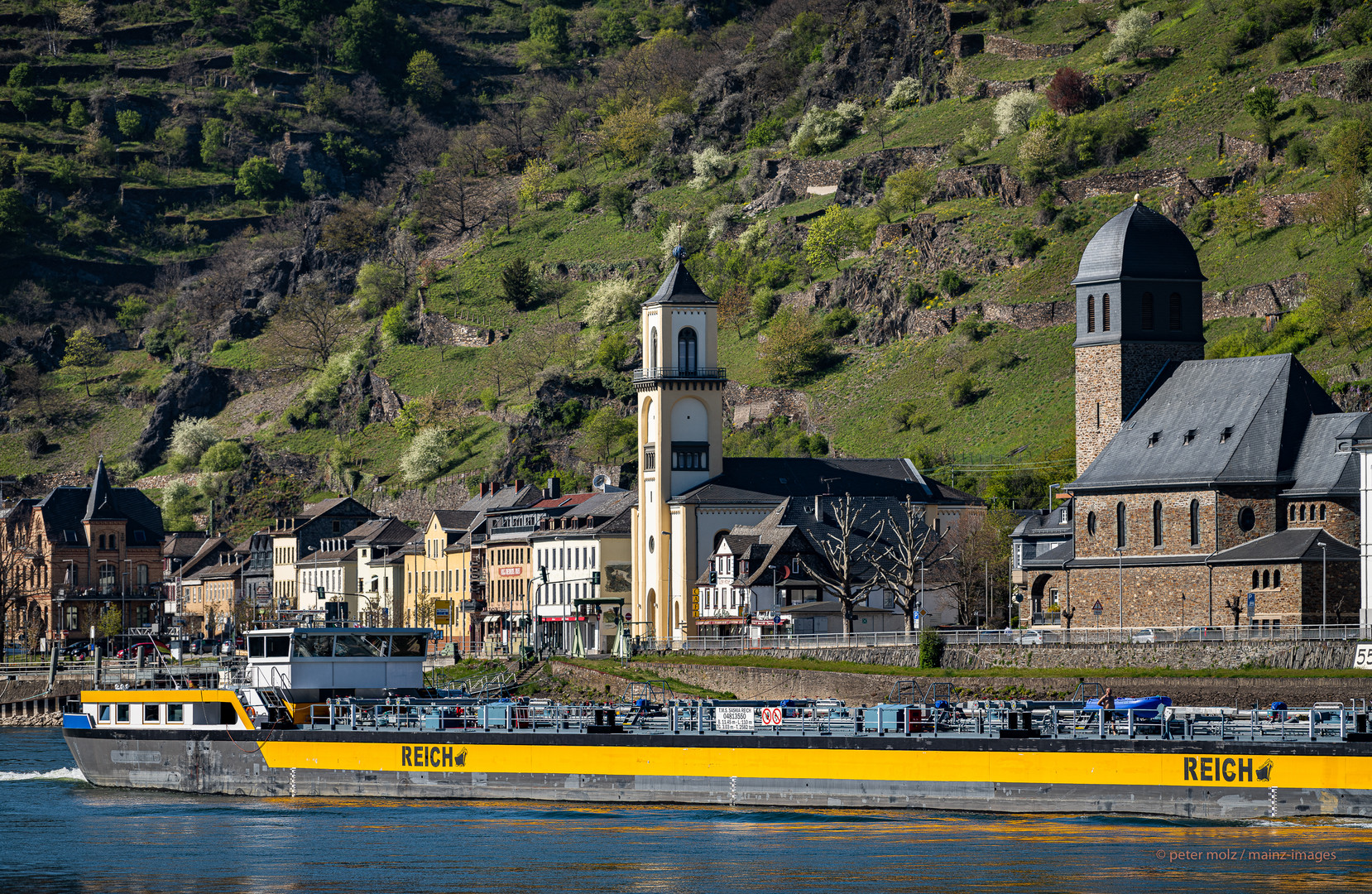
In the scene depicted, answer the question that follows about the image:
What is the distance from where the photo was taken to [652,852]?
4619 cm

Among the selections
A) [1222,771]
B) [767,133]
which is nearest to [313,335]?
[767,133]

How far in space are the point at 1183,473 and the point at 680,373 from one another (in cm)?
3691

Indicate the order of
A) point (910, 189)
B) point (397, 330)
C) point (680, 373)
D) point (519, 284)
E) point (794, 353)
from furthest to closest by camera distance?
point (397, 330) → point (519, 284) → point (910, 189) → point (794, 353) → point (680, 373)

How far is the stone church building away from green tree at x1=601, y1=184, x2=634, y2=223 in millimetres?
104880

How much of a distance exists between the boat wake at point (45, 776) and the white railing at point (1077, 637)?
29.9m

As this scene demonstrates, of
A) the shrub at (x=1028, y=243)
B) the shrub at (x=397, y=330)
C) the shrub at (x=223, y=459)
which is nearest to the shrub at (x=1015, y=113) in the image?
the shrub at (x=1028, y=243)

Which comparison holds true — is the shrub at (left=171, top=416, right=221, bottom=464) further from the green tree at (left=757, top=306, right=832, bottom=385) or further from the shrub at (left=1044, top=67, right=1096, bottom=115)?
the shrub at (left=1044, top=67, right=1096, bottom=115)

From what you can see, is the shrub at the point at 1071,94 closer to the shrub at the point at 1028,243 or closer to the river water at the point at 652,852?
the shrub at the point at 1028,243

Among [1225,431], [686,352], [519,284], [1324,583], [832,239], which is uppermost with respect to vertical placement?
[832,239]

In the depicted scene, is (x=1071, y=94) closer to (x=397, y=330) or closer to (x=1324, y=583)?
→ (x=397, y=330)

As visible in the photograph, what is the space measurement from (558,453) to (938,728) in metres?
99.1

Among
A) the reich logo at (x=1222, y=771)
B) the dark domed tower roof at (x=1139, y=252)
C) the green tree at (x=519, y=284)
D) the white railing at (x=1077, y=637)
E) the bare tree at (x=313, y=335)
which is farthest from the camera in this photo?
the bare tree at (x=313, y=335)

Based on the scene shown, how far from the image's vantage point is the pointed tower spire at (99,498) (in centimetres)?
15675

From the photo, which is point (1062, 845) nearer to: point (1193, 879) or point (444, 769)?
point (1193, 879)
